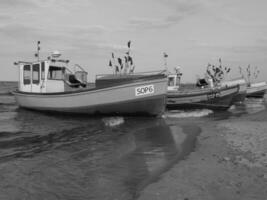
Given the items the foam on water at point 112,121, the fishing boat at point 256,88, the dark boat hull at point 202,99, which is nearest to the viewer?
the foam on water at point 112,121

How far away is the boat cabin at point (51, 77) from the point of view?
16.9m

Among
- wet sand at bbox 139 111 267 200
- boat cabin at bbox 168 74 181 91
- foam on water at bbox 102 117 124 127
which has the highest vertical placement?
boat cabin at bbox 168 74 181 91

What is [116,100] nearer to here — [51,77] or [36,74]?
[51,77]

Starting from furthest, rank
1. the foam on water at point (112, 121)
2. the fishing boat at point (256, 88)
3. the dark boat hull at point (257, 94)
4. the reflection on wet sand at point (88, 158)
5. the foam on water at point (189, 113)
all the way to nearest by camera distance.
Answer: the dark boat hull at point (257, 94), the fishing boat at point (256, 88), the foam on water at point (189, 113), the foam on water at point (112, 121), the reflection on wet sand at point (88, 158)

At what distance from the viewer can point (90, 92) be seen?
48.0 feet

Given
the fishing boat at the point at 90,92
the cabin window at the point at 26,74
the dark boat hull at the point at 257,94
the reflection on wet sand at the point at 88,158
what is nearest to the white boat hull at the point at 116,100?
the fishing boat at the point at 90,92

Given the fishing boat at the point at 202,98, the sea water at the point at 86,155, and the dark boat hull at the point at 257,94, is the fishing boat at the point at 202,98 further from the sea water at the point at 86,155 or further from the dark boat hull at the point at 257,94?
the dark boat hull at the point at 257,94

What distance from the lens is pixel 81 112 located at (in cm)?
1557

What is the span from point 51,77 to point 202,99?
9.40 m

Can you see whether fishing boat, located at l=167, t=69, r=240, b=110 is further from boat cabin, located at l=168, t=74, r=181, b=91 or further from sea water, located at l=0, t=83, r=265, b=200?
sea water, located at l=0, t=83, r=265, b=200

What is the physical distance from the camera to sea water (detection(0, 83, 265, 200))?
5.79 metres

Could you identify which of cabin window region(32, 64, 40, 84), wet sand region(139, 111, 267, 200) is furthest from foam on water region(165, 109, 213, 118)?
wet sand region(139, 111, 267, 200)

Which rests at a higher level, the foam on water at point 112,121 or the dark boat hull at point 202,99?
the dark boat hull at point 202,99

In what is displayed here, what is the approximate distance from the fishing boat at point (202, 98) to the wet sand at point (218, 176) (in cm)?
1212
